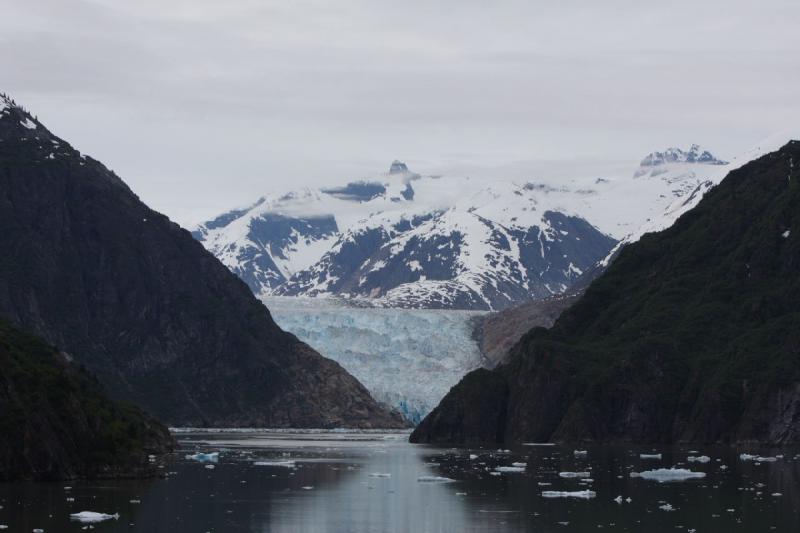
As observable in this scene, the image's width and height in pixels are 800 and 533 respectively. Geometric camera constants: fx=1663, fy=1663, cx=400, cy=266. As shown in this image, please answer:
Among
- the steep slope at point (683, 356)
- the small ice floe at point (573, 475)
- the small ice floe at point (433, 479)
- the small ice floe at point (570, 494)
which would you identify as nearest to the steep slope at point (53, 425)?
the small ice floe at point (433, 479)

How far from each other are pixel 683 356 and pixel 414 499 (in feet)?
276

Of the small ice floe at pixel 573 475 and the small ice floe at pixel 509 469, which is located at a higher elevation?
the small ice floe at pixel 509 469

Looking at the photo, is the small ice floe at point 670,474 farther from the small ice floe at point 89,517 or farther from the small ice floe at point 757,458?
the small ice floe at point 89,517

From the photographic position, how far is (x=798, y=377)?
483ft

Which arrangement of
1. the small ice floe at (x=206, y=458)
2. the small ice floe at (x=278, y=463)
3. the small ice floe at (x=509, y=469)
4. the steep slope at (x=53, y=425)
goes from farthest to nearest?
the small ice floe at (x=206, y=458)
the small ice floe at (x=278, y=463)
the small ice floe at (x=509, y=469)
the steep slope at (x=53, y=425)

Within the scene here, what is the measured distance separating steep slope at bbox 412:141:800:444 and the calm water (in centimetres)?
3110

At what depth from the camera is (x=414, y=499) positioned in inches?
3354

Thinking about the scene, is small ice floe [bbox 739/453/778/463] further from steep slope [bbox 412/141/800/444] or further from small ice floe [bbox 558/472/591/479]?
steep slope [bbox 412/141/800/444]

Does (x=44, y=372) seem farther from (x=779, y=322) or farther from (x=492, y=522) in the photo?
(x=779, y=322)

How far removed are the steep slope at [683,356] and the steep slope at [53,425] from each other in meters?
65.6

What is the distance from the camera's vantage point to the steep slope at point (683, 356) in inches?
5989


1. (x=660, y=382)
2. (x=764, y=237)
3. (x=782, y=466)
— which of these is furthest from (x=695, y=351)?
(x=782, y=466)

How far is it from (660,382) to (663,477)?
213ft

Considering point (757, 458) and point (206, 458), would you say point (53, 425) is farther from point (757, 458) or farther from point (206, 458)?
point (757, 458)
